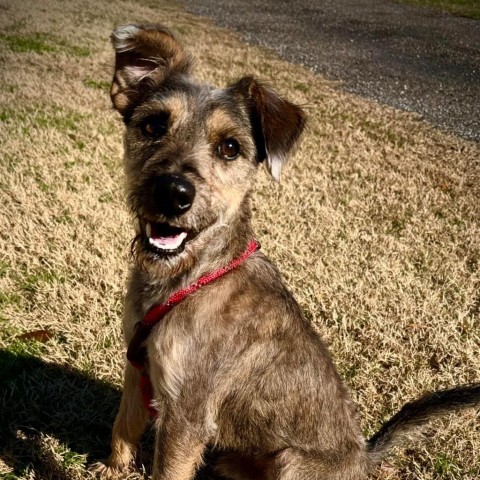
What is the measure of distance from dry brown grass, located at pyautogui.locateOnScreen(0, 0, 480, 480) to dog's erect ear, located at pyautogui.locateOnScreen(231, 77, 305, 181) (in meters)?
0.74

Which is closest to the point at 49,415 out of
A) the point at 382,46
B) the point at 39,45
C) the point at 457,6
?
the point at 39,45

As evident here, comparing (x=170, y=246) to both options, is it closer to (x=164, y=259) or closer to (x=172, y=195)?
(x=164, y=259)

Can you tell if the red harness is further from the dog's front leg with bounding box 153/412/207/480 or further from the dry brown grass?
the dry brown grass

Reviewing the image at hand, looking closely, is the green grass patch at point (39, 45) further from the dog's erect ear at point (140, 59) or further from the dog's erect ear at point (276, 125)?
the dog's erect ear at point (276, 125)

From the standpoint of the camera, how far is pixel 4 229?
5391mm

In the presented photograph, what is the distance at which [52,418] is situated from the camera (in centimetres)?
366

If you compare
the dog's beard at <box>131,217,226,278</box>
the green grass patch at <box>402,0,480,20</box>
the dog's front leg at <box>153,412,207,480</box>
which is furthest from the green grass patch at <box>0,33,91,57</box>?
the green grass patch at <box>402,0,480,20</box>

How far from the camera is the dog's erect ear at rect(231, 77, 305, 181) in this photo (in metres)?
3.22

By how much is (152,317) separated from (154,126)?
4.08ft

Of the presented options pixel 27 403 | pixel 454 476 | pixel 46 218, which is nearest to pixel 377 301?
pixel 454 476

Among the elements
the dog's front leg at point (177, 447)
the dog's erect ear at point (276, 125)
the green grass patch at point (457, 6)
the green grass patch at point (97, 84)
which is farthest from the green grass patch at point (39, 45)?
the green grass patch at point (457, 6)

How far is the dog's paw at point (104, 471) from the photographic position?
3412 mm

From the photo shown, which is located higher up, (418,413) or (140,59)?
(140,59)

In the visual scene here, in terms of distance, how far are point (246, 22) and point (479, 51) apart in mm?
11333
